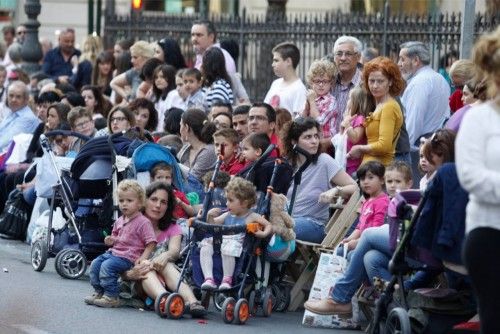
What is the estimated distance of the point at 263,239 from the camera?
12.4m

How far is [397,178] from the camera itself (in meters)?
12.4

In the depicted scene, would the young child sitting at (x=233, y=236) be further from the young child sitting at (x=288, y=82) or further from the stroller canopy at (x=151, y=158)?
the young child sitting at (x=288, y=82)

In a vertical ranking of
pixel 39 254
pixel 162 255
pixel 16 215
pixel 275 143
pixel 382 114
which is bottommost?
pixel 16 215

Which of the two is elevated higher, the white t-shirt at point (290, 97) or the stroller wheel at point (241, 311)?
the white t-shirt at point (290, 97)

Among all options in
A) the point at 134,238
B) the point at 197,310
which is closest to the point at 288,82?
the point at 134,238

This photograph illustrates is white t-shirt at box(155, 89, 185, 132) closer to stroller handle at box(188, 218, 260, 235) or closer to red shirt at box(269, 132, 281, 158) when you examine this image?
red shirt at box(269, 132, 281, 158)

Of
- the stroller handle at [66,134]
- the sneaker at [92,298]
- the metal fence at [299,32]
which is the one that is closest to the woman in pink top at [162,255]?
the sneaker at [92,298]

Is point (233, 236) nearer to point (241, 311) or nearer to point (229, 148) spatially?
point (241, 311)

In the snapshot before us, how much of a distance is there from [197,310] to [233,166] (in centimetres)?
193

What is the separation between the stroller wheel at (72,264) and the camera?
14.3 metres

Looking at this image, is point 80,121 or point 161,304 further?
point 80,121

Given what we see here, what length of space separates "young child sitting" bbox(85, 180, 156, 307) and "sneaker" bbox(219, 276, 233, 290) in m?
0.78

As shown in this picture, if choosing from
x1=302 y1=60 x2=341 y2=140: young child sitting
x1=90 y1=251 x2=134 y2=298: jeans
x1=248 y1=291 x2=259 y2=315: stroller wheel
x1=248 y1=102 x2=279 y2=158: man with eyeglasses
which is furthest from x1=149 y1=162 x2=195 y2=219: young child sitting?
x1=302 y1=60 x2=341 y2=140: young child sitting

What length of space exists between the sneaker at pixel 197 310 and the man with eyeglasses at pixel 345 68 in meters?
3.44
